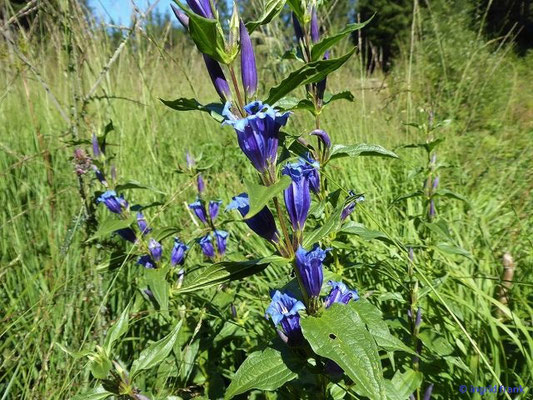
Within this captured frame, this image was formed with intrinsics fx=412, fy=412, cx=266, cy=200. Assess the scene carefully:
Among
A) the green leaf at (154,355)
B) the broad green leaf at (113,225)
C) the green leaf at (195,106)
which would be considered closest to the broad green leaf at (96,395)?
the green leaf at (154,355)

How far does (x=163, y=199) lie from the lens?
7.53 feet

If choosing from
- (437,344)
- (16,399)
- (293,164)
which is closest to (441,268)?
(437,344)

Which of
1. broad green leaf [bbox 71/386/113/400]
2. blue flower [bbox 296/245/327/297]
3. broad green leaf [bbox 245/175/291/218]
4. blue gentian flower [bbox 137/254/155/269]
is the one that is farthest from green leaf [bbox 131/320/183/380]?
blue gentian flower [bbox 137/254/155/269]

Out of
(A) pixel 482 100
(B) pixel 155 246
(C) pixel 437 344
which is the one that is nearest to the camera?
(C) pixel 437 344

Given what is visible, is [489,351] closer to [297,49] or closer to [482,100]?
[297,49]

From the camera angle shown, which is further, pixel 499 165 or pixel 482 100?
pixel 482 100

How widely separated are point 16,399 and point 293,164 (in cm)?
125

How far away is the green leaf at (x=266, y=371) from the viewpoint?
738 mm

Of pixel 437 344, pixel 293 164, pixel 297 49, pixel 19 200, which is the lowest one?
pixel 437 344

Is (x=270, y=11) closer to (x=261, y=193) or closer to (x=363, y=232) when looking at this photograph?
(x=261, y=193)

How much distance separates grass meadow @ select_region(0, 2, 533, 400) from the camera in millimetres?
1271

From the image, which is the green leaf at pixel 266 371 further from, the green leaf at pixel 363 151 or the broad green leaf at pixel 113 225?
the broad green leaf at pixel 113 225

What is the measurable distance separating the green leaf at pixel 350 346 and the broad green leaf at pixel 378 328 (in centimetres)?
10

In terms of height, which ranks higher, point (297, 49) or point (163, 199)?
point (297, 49)
